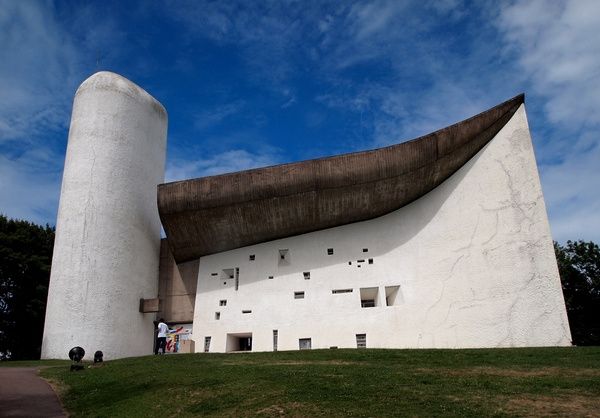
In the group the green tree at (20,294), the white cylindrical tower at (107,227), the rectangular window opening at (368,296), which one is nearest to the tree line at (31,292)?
the green tree at (20,294)

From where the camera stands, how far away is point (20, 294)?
94.5ft

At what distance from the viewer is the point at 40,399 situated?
37.3 feet

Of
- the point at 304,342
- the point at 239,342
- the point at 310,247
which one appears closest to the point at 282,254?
the point at 310,247

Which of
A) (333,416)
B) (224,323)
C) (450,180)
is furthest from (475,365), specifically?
(224,323)

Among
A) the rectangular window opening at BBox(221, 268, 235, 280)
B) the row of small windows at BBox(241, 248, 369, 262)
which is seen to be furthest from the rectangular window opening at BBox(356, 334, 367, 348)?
the rectangular window opening at BBox(221, 268, 235, 280)

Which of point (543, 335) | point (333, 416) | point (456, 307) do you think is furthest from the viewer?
point (456, 307)

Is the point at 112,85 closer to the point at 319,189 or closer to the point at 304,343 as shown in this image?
the point at 319,189

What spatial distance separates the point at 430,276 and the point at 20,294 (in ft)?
75.8

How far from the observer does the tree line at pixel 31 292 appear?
A: 28453 mm

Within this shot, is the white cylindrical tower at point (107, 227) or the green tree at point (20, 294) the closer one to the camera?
the white cylindrical tower at point (107, 227)

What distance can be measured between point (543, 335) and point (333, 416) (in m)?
11.8

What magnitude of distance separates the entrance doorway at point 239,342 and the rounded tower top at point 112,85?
39.8 feet

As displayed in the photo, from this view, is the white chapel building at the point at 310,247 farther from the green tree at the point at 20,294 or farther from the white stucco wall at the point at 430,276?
the green tree at the point at 20,294

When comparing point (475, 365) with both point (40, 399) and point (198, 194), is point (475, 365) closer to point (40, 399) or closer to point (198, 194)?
point (40, 399)
